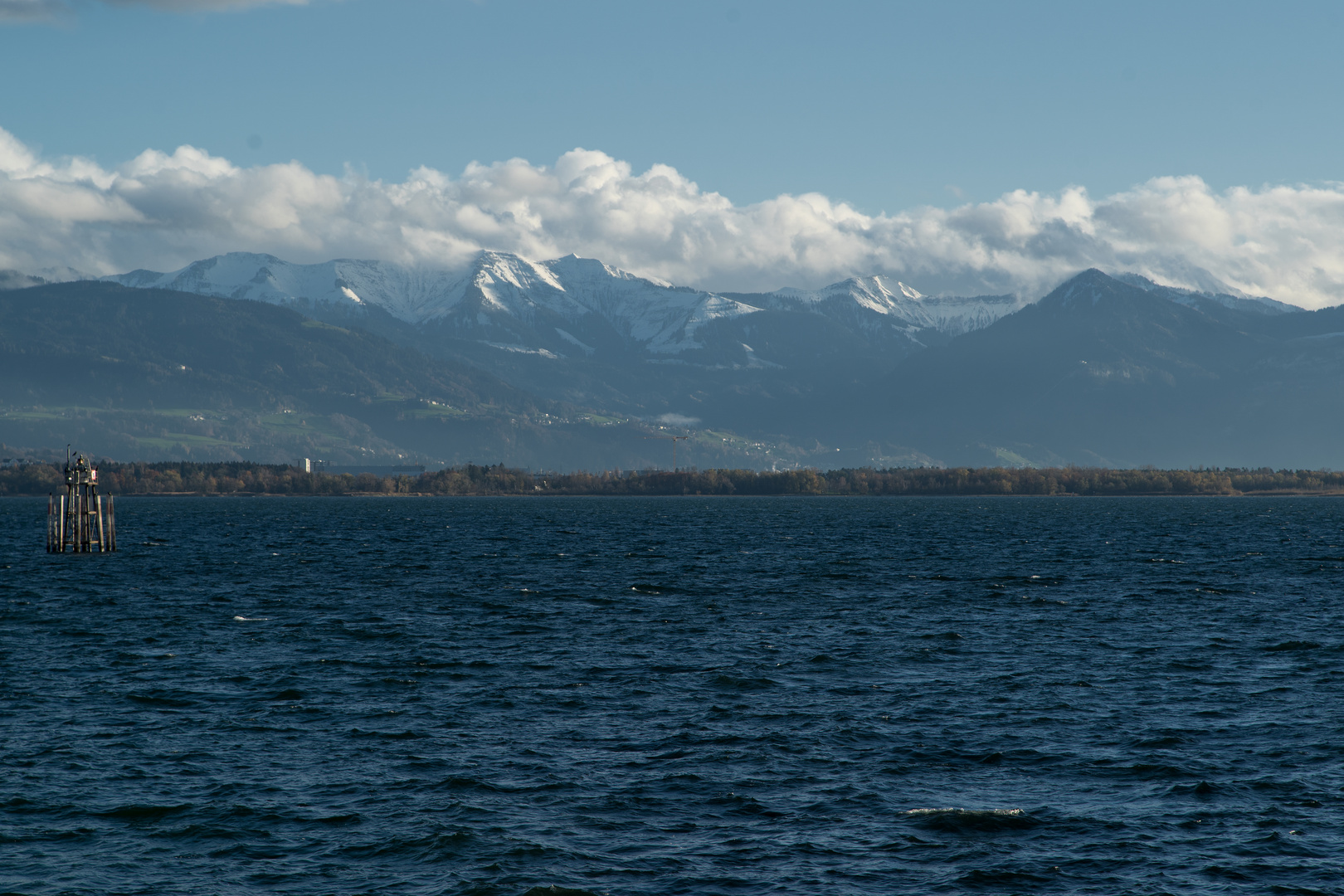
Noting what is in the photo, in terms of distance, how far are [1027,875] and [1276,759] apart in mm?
14636

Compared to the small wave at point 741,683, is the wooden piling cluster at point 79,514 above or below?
above

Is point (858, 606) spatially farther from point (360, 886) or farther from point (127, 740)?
point (360, 886)

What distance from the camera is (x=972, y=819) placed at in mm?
30469

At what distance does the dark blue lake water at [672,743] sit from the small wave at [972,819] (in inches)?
5.4

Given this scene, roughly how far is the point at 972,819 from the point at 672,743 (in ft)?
36.4

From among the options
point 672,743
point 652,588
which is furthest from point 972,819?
point 652,588

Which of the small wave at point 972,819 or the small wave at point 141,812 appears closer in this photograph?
the small wave at point 972,819

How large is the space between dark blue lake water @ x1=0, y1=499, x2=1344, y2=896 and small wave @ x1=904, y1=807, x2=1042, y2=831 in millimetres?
137

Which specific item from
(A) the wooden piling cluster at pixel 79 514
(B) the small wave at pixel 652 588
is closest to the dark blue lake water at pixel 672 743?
(B) the small wave at pixel 652 588

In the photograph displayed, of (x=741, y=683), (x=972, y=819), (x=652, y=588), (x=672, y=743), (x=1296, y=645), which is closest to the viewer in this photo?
(x=972, y=819)

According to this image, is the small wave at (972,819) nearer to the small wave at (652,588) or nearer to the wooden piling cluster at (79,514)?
the small wave at (652,588)

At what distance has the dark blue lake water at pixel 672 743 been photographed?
27609 mm

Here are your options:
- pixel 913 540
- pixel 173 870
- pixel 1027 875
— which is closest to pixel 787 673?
pixel 1027 875

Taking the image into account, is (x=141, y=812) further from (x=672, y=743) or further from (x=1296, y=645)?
(x=1296, y=645)
